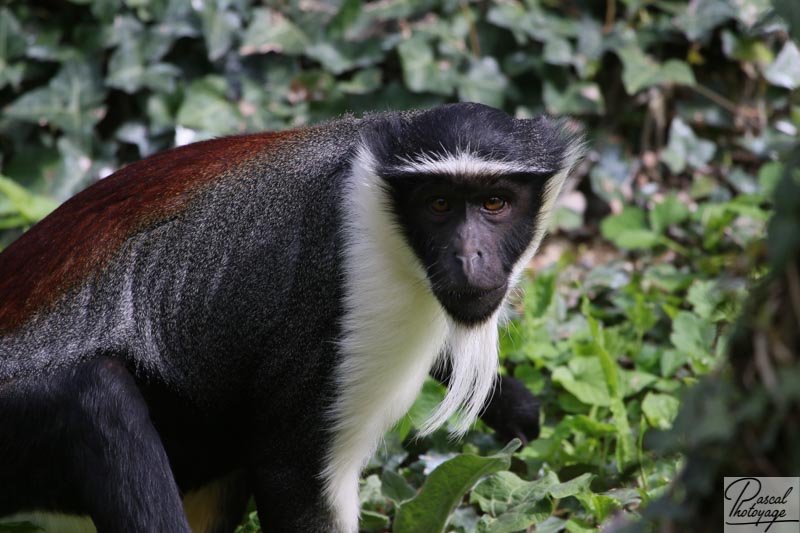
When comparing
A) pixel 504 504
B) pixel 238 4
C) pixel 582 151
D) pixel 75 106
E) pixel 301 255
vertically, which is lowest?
pixel 504 504

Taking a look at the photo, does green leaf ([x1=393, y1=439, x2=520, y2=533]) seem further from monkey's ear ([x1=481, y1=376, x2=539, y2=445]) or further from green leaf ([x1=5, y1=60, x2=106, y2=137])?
green leaf ([x1=5, y1=60, x2=106, y2=137])

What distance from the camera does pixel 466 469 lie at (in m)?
4.70

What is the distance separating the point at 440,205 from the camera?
4.54 meters

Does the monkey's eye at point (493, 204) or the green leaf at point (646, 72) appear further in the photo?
the green leaf at point (646, 72)

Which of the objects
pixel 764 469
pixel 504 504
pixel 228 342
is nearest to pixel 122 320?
pixel 228 342

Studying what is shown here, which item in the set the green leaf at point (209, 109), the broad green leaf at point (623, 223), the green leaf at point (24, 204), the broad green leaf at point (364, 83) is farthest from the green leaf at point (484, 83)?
the green leaf at point (24, 204)

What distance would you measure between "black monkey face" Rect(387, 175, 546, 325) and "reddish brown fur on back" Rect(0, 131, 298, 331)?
3.04 feet

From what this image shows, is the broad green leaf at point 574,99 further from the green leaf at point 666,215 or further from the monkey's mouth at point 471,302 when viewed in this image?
the monkey's mouth at point 471,302

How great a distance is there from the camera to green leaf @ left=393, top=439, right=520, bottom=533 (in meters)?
4.66

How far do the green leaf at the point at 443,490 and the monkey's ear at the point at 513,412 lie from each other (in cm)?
95

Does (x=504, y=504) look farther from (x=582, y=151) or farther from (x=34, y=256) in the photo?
(x=34, y=256)

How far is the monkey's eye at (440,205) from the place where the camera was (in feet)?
14.9

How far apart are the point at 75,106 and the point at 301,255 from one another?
16.1ft

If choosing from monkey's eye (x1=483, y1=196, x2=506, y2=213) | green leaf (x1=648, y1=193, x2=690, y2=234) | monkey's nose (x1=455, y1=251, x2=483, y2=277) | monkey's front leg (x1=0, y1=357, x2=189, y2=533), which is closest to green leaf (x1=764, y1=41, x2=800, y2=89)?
green leaf (x1=648, y1=193, x2=690, y2=234)
